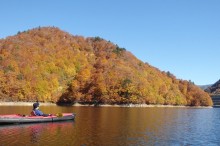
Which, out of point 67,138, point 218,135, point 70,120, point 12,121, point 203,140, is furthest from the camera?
point 70,120

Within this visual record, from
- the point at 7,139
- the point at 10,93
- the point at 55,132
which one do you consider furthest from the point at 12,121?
the point at 10,93

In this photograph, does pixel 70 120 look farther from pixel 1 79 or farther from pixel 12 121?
pixel 1 79

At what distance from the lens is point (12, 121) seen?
207 feet

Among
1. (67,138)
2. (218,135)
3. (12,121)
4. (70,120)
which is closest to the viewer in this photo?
(67,138)

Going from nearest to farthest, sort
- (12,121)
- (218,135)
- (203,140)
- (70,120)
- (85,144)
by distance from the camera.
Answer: (85,144), (203,140), (218,135), (12,121), (70,120)

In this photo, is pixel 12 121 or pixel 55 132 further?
pixel 12 121

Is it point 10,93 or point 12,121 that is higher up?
point 10,93

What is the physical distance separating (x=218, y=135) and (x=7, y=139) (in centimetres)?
3531

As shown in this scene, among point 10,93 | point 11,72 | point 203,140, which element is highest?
point 11,72

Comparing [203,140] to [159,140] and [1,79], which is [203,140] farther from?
[1,79]

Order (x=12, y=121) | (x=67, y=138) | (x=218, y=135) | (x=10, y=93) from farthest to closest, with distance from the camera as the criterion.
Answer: (x=10, y=93)
(x=12, y=121)
(x=218, y=135)
(x=67, y=138)

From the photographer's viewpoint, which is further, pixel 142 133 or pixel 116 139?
pixel 142 133

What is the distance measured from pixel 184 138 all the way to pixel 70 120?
2861 centimetres

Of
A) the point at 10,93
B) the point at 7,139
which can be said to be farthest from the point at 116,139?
the point at 10,93
